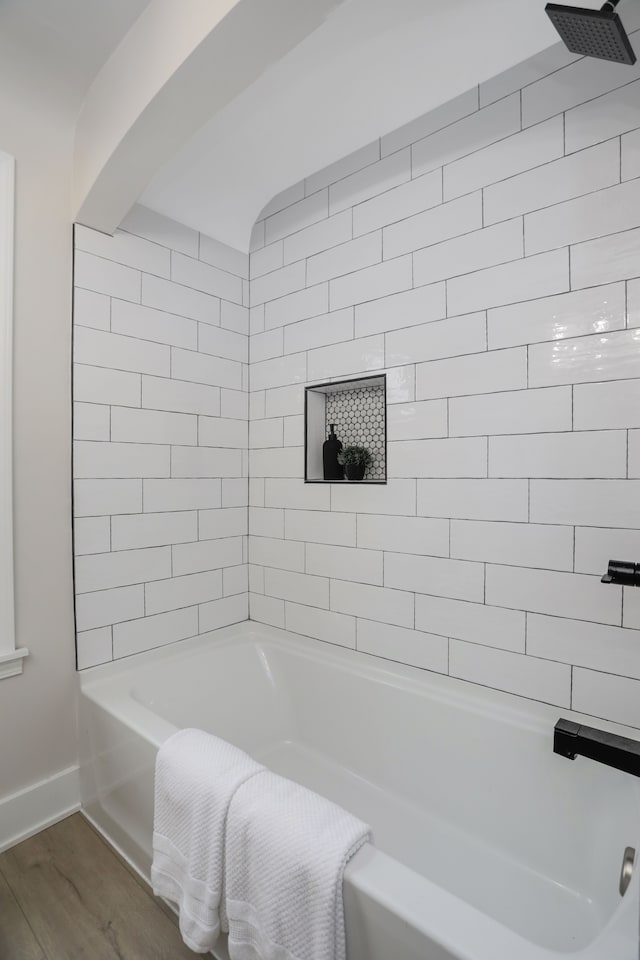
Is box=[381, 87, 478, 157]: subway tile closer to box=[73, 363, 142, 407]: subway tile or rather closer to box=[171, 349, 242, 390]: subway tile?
box=[171, 349, 242, 390]: subway tile

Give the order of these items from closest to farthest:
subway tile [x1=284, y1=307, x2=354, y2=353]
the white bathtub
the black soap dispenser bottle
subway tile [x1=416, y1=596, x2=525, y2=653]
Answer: the white bathtub, subway tile [x1=416, y1=596, x2=525, y2=653], subway tile [x1=284, y1=307, x2=354, y2=353], the black soap dispenser bottle

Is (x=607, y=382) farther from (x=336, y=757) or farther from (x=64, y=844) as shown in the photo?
(x=64, y=844)

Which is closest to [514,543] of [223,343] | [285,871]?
[285,871]

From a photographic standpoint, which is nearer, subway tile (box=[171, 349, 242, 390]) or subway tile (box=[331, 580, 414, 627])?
subway tile (box=[331, 580, 414, 627])

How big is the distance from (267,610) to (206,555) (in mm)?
407

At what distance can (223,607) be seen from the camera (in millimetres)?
2346

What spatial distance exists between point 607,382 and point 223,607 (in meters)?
1.81

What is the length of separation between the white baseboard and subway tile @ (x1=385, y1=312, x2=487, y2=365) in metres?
2.00

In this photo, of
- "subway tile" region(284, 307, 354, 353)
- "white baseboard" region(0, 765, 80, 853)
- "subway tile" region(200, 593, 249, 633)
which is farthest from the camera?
"subway tile" region(200, 593, 249, 633)

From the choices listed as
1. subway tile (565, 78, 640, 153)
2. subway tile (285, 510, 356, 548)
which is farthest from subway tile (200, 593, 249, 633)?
subway tile (565, 78, 640, 153)

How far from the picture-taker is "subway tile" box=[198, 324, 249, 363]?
89.3 inches

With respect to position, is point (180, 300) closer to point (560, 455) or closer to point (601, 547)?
point (560, 455)

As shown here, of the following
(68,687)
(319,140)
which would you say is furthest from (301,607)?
(319,140)

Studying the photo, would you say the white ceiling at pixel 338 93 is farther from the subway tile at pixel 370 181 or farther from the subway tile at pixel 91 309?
the subway tile at pixel 91 309
